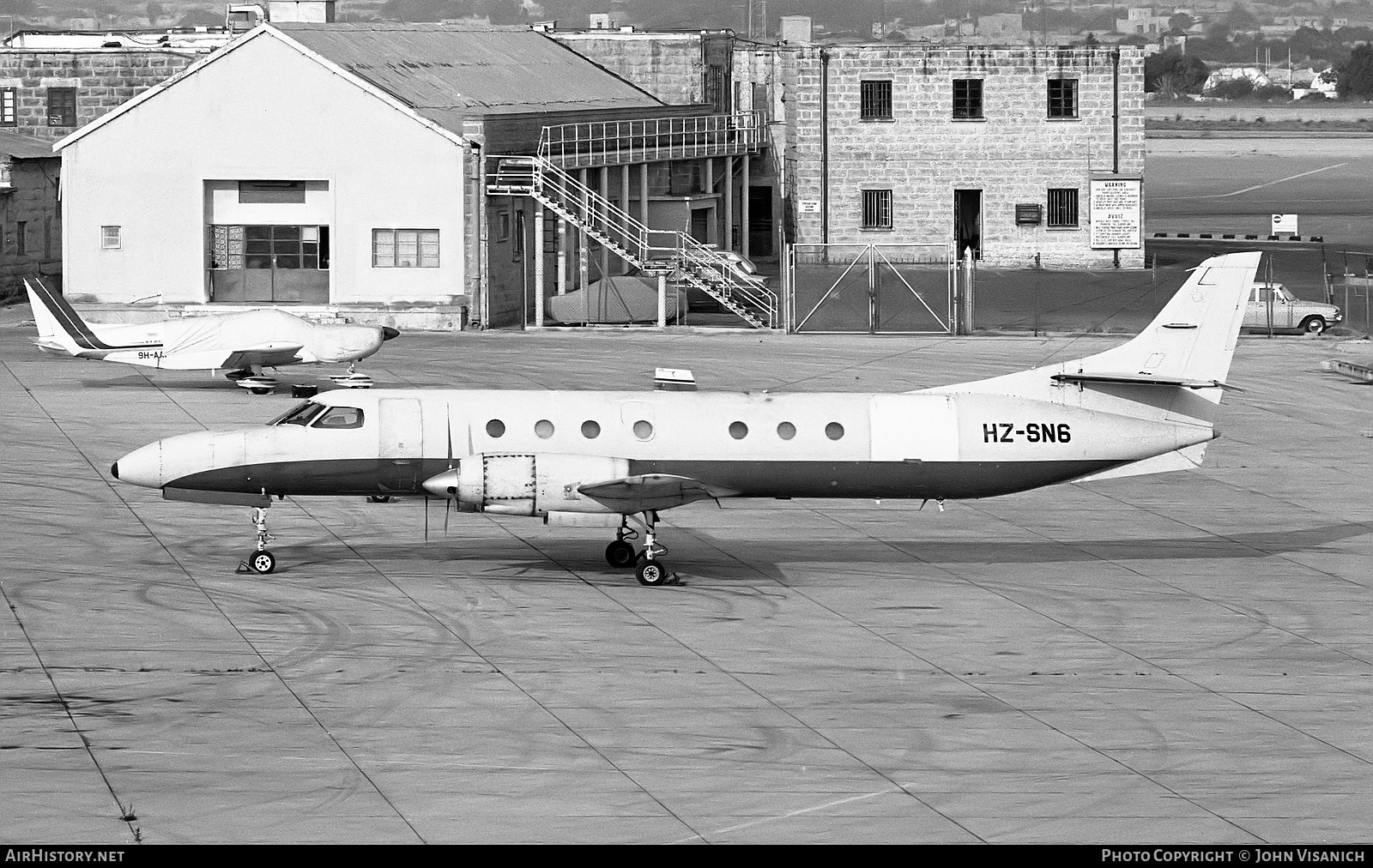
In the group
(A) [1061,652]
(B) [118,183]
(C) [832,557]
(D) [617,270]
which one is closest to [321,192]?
(B) [118,183]

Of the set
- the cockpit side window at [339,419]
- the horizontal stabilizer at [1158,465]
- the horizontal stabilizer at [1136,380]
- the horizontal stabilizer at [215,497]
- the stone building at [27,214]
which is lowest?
the horizontal stabilizer at [215,497]

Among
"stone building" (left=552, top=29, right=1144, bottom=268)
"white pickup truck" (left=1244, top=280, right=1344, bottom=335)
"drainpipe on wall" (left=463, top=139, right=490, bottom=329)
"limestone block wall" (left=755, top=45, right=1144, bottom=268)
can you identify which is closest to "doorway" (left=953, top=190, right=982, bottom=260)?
"stone building" (left=552, top=29, right=1144, bottom=268)

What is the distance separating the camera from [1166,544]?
3250 cm

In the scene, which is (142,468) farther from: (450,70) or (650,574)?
(450,70)

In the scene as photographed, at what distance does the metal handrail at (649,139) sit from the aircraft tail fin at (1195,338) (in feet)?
124

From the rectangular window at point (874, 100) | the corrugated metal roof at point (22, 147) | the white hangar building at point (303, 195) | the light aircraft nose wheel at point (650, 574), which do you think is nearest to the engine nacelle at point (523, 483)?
the light aircraft nose wheel at point (650, 574)

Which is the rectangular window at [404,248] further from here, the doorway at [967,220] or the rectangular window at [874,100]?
the doorway at [967,220]

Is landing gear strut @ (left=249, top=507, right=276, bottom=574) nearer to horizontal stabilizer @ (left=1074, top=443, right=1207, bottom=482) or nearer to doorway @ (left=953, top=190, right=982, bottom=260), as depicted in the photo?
horizontal stabilizer @ (left=1074, top=443, right=1207, bottom=482)

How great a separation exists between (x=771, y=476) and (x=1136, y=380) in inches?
223

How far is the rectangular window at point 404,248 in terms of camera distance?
62781mm

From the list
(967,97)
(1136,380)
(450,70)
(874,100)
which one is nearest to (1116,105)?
(967,97)

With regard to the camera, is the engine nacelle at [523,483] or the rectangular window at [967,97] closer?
the engine nacelle at [523,483]

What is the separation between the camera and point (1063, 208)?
82.6 meters

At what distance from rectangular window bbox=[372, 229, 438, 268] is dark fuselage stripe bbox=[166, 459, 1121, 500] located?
3461 centimetres
